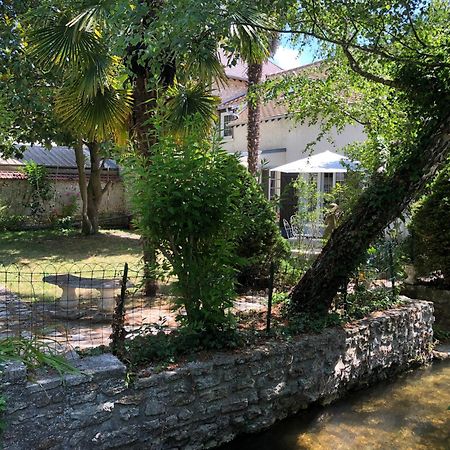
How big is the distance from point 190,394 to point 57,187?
16.8 m

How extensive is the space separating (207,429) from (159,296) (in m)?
3.80

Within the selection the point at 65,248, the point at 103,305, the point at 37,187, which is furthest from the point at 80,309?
the point at 37,187

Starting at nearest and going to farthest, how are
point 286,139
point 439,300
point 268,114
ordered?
point 439,300 → point 286,139 → point 268,114

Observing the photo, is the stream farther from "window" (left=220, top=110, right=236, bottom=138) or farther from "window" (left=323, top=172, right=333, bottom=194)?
"window" (left=220, top=110, right=236, bottom=138)

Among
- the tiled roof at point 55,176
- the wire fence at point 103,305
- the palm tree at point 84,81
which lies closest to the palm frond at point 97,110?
the palm tree at point 84,81

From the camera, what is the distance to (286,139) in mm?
17906

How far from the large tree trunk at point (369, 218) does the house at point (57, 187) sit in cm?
1240

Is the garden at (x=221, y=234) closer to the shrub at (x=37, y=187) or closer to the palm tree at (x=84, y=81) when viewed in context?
Answer: the palm tree at (x=84, y=81)

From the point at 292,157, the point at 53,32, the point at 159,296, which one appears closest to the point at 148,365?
the point at 159,296

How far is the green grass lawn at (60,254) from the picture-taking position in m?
10.1

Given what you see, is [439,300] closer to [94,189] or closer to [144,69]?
[144,69]

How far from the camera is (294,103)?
955 centimetres

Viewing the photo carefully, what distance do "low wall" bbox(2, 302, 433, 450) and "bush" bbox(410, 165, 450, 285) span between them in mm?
2726

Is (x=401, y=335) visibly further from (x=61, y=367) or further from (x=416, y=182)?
(x=61, y=367)
